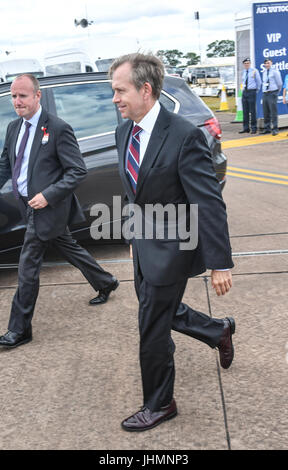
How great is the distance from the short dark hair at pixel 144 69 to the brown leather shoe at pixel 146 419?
60.0 inches

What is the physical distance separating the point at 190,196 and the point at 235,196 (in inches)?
203

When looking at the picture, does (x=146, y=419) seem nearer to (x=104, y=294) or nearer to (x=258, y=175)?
(x=104, y=294)

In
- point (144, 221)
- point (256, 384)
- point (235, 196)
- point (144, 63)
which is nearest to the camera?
point (144, 63)

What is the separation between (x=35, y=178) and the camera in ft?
11.9

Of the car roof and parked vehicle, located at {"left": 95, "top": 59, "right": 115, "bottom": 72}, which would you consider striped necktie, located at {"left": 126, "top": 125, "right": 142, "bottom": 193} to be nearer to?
the car roof

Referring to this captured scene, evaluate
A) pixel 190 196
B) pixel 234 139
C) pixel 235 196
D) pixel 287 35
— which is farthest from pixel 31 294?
pixel 287 35

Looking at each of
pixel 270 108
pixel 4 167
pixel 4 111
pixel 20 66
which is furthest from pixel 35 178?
pixel 20 66

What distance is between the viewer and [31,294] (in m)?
3.66

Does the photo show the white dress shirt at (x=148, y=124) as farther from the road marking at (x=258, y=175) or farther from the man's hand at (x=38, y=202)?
the road marking at (x=258, y=175)

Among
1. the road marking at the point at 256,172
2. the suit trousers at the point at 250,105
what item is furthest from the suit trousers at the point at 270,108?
the road marking at the point at 256,172

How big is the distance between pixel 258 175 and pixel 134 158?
255 inches

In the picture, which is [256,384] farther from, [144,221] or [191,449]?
[144,221]

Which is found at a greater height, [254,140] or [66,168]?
[66,168]

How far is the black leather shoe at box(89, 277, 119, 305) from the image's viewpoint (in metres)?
4.28
